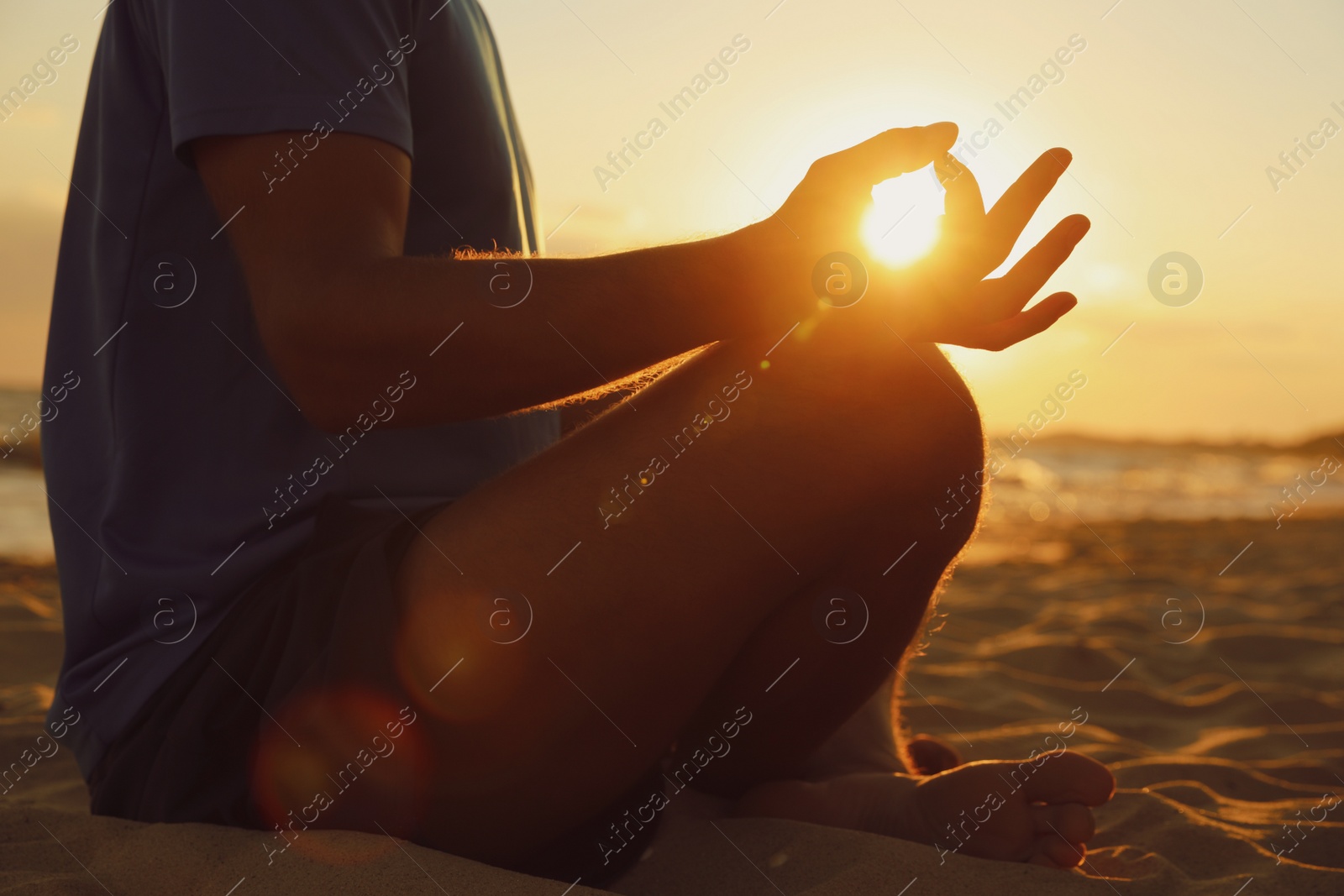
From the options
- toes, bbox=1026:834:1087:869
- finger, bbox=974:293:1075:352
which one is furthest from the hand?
toes, bbox=1026:834:1087:869

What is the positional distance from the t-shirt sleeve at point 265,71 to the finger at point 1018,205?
85 centimetres

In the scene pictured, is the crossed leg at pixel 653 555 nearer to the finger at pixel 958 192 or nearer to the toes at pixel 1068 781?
the toes at pixel 1068 781

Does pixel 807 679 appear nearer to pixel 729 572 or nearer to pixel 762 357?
pixel 729 572

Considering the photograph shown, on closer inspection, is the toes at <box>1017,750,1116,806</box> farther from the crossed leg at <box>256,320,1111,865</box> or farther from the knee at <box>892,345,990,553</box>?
the knee at <box>892,345,990,553</box>

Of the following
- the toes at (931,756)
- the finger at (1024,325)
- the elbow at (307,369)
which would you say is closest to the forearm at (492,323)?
the elbow at (307,369)

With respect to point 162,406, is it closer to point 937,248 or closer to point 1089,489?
point 937,248

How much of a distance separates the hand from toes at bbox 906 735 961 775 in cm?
98

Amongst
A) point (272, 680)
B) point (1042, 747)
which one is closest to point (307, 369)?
point (272, 680)

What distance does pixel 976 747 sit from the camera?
2.16 metres

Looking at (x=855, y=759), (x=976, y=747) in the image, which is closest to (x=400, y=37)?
(x=855, y=759)

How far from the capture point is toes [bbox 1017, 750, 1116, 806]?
1.37m

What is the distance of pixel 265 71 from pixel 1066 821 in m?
1.59

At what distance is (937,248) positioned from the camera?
4.13ft

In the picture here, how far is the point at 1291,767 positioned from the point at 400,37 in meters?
2.38
